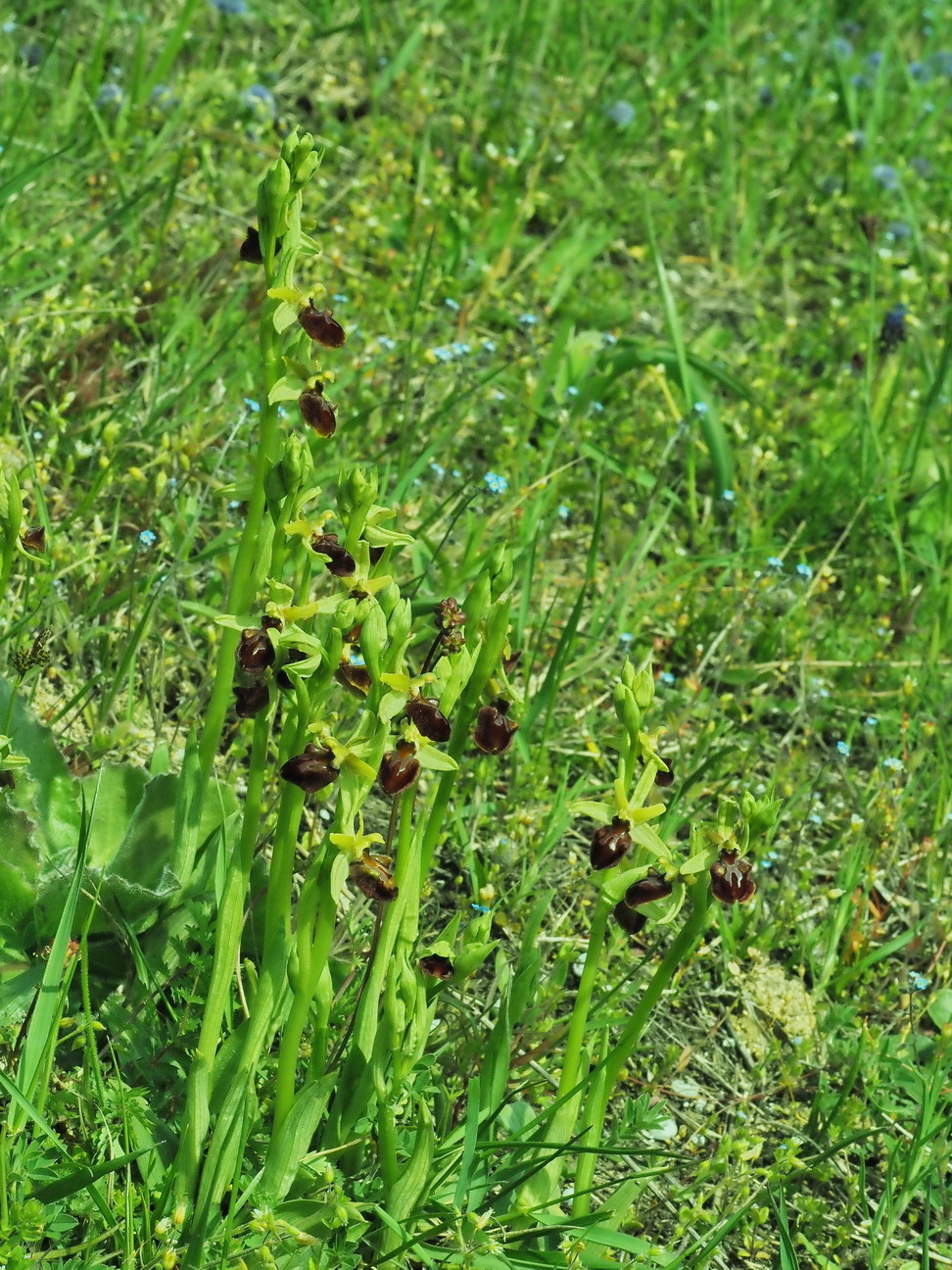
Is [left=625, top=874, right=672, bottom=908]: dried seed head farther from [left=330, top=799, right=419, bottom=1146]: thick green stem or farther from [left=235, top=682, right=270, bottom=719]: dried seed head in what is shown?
[left=235, top=682, right=270, bottom=719]: dried seed head

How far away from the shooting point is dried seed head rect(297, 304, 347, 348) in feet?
7.74

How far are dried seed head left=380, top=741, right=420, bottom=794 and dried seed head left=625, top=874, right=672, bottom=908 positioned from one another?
1.30 ft

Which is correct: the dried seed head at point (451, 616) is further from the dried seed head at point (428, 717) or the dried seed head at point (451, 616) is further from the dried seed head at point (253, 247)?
the dried seed head at point (253, 247)

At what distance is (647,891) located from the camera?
2148mm

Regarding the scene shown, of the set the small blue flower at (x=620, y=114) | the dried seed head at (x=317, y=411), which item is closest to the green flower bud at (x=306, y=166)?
the dried seed head at (x=317, y=411)

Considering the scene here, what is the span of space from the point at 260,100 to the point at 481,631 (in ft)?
12.5

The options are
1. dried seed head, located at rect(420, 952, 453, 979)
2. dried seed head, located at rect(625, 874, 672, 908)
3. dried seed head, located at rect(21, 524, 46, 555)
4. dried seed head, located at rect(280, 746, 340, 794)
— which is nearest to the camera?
dried seed head, located at rect(280, 746, 340, 794)

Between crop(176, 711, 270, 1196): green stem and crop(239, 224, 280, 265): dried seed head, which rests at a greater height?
crop(239, 224, 280, 265): dried seed head

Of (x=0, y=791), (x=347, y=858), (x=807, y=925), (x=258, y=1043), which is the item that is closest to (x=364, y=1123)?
(x=258, y=1043)

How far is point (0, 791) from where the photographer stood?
2566 millimetres

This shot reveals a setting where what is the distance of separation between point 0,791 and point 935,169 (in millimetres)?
5756

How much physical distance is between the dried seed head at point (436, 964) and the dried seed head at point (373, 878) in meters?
0.21

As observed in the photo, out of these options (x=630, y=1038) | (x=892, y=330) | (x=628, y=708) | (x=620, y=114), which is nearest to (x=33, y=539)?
(x=628, y=708)

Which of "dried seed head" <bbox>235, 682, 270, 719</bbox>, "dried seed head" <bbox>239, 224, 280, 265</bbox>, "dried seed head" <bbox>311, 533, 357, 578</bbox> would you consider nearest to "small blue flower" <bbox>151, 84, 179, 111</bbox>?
"dried seed head" <bbox>239, 224, 280, 265</bbox>
